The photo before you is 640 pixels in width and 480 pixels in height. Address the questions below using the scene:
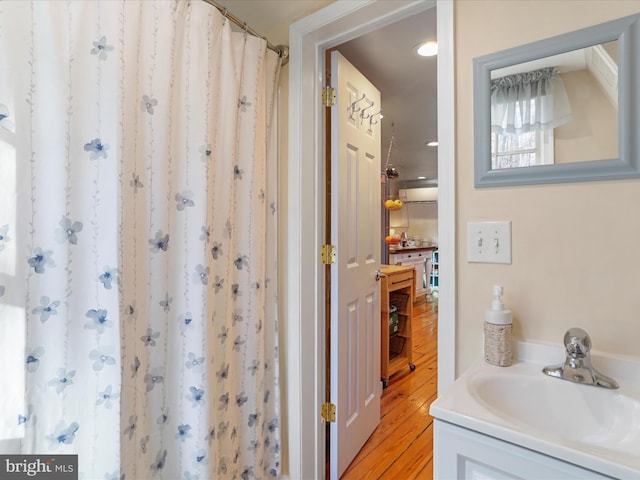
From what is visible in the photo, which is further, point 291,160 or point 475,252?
point 291,160

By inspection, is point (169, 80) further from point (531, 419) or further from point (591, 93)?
point (531, 419)

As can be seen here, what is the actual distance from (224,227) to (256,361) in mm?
626

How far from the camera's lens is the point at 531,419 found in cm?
78

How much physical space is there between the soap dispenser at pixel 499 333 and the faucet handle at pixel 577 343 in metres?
0.13

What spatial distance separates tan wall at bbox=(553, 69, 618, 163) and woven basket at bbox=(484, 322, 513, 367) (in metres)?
0.51

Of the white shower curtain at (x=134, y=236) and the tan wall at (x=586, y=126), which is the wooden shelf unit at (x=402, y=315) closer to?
the white shower curtain at (x=134, y=236)

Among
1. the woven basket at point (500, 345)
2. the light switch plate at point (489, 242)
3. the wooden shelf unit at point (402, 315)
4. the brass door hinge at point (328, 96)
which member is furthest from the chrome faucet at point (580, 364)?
the wooden shelf unit at point (402, 315)

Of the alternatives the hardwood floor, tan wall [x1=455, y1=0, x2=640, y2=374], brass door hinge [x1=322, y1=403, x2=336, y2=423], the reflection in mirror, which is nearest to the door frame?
brass door hinge [x1=322, y1=403, x2=336, y2=423]

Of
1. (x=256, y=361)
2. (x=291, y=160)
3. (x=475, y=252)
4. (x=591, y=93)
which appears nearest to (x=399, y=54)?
(x=291, y=160)

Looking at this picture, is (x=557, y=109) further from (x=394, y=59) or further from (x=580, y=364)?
(x=394, y=59)

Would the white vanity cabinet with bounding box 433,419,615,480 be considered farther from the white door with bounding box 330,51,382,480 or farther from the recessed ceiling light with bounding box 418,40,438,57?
the recessed ceiling light with bounding box 418,40,438,57

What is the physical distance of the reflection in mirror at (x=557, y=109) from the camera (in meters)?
0.82

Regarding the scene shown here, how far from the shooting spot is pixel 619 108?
2.63 feet

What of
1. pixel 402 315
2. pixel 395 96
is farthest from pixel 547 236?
pixel 402 315
